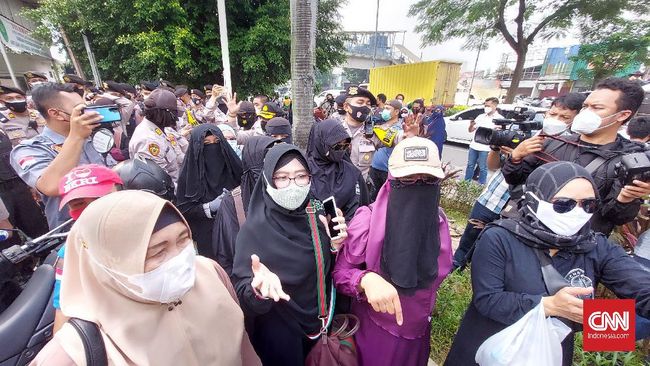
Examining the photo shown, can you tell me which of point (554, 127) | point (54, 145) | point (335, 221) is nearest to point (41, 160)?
point (54, 145)

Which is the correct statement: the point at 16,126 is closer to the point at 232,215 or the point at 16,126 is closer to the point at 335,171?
the point at 232,215

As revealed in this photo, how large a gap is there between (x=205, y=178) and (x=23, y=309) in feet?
5.47

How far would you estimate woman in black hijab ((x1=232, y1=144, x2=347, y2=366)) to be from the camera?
1704 millimetres

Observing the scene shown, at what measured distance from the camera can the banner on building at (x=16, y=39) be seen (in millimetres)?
12438

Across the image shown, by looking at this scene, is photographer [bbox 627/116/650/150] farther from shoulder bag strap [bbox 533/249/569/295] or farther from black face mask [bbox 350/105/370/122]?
shoulder bag strap [bbox 533/249/569/295]

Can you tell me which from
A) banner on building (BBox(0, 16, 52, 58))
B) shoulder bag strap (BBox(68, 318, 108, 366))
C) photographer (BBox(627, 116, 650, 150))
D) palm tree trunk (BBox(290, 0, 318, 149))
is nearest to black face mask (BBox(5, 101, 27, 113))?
palm tree trunk (BBox(290, 0, 318, 149))

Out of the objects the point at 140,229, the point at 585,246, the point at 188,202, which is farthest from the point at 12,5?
the point at 585,246

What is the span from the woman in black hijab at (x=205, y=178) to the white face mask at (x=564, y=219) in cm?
248

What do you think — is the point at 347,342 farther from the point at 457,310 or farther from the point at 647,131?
the point at 647,131

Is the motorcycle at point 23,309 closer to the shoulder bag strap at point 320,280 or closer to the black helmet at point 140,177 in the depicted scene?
the black helmet at point 140,177

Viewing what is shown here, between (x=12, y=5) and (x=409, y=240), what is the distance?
27753mm

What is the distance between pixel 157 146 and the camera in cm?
320

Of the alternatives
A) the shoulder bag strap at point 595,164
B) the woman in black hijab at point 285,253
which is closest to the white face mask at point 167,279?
the woman in black hijab at point 285,253

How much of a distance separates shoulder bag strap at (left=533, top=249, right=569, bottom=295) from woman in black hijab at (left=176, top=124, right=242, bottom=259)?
2.48 meters
